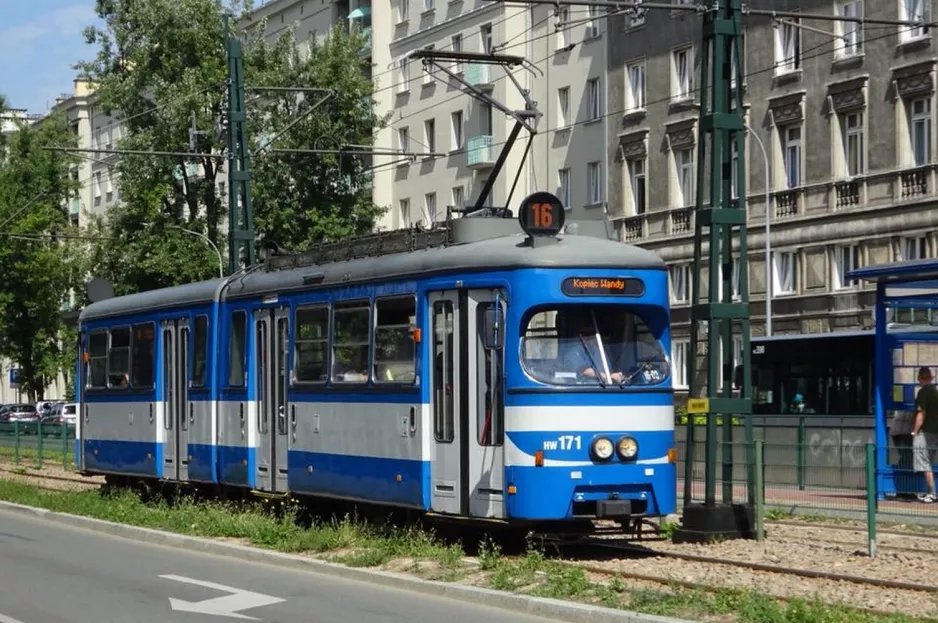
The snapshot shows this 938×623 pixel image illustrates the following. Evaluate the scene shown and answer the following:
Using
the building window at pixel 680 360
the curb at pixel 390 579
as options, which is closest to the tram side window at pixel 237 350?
the curb at pixel 390 579

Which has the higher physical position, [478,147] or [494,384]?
[478,147]

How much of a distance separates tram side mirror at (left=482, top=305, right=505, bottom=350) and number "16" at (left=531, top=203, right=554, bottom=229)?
1011mm

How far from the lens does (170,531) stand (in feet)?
64.6

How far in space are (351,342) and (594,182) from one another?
37.4 metres

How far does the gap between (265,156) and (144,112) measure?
14.4 feet

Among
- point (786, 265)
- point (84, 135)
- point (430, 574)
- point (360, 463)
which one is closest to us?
point (430, 574)

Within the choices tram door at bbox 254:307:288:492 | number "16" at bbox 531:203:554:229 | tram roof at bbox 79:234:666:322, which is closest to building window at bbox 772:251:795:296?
tram door at bbox 254:307:288:492

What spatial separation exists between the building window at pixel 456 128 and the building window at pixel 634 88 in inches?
382

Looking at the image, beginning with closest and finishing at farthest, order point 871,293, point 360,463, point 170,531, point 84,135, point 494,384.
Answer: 1. point 494,384
2. point 360,463
3. point 170,531
4. point 871,293
5. point 84,135

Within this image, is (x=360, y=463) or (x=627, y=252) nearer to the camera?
(x=627, y=252)

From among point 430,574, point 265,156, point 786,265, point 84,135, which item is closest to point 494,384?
point 430,574

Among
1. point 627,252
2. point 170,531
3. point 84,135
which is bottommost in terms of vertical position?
point 170,531

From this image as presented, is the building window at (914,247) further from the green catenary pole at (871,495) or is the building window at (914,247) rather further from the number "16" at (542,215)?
the number "16" at (542,215)

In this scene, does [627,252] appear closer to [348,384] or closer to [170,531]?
[348,384]
